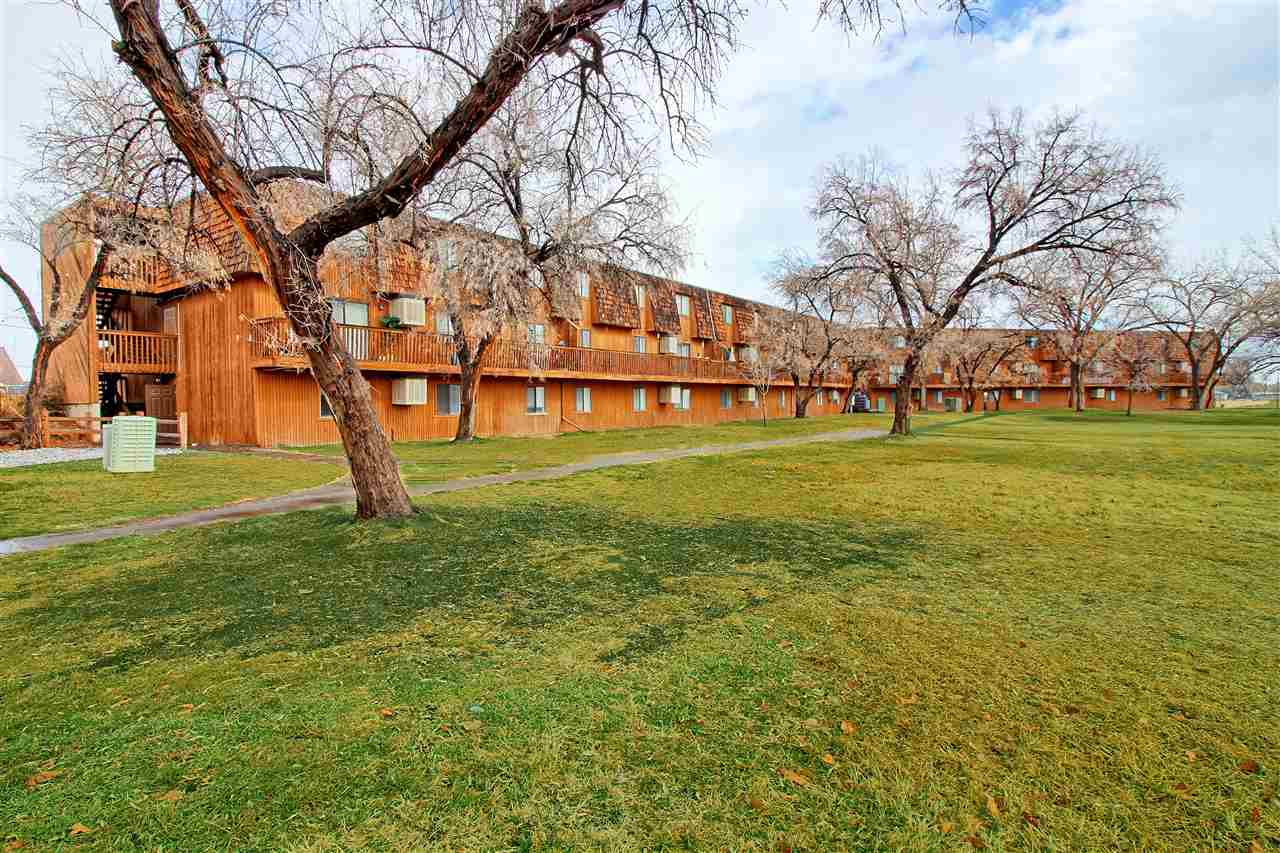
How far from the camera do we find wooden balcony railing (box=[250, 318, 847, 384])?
65.7 ft

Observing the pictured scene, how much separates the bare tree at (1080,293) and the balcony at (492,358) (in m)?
17.4

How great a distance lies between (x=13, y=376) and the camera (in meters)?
45.5

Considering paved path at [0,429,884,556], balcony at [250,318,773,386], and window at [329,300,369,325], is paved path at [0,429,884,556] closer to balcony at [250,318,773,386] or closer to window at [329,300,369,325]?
balcony at [250,318,773,386]

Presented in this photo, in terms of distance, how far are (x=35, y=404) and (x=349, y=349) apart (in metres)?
12.8

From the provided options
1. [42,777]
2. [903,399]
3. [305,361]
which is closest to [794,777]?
[42,777]

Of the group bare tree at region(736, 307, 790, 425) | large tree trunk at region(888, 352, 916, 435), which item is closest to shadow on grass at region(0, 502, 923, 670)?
large tree trunk at region(888, 352, 916, 435)

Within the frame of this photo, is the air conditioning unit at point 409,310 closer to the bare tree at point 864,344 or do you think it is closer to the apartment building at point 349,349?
the apartment building at point 349,349

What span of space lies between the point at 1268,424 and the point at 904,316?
21.8m

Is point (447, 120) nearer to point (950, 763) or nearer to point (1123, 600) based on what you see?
point (950, 763)

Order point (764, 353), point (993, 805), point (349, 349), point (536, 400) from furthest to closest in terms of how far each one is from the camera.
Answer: point (764, 353) < point (536, 400) < point (349, 349) < point (993, 805)

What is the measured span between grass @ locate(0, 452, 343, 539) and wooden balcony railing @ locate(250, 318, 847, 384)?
2998 mm

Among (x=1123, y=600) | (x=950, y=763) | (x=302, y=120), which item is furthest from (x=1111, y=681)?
(x=302, y=120)

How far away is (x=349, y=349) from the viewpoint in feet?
44.9

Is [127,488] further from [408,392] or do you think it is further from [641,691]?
[408,392]
